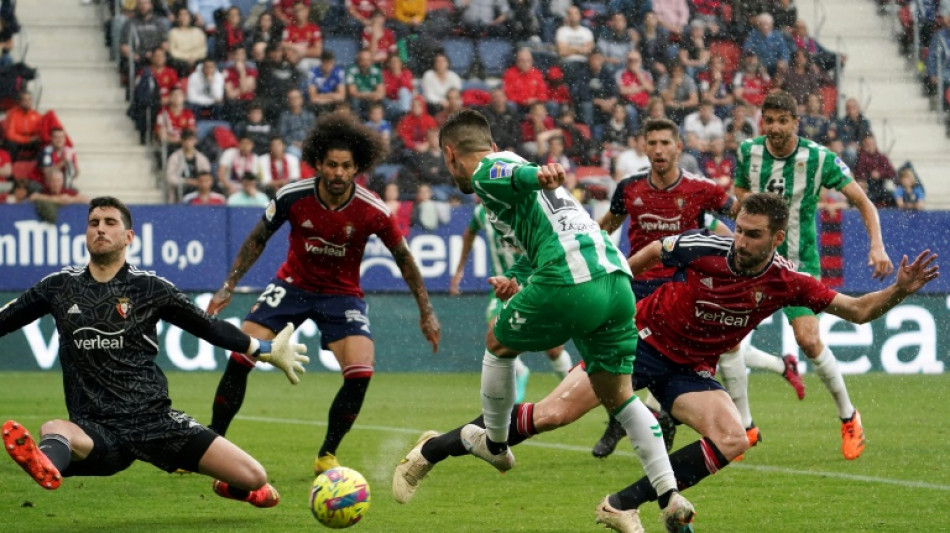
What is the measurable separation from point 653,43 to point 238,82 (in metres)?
5.58

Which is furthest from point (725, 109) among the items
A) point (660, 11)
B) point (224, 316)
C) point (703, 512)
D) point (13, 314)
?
point (13, 314)

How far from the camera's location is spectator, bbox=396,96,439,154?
18734mm

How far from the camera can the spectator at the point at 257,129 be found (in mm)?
18359

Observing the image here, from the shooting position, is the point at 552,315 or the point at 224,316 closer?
the point at 552,315

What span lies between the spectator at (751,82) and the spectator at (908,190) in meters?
2.10

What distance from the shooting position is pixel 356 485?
6688mm

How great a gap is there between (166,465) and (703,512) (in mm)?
2621

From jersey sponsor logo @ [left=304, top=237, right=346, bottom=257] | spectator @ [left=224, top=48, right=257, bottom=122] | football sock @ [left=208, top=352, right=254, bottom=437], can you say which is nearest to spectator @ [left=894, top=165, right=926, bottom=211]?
spectator @ [left=224, top=48, right=257, bottom=122]

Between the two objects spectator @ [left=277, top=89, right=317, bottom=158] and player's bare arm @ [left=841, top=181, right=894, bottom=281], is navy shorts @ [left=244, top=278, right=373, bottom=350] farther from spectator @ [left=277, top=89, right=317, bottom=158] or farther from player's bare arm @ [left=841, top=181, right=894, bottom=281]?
spectator @ [left=277, top=89, right=317, bottom=158]

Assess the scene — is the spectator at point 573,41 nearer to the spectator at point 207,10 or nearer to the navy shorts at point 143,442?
the spectator at point 207,10

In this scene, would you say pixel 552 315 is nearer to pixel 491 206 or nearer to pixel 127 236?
pixel 491 206

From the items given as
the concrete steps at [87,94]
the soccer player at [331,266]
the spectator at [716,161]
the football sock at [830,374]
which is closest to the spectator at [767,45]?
the spectator at [716,161]

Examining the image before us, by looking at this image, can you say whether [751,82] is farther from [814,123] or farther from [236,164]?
[236,164]

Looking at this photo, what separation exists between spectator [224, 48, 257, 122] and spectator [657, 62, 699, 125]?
5265 mm
